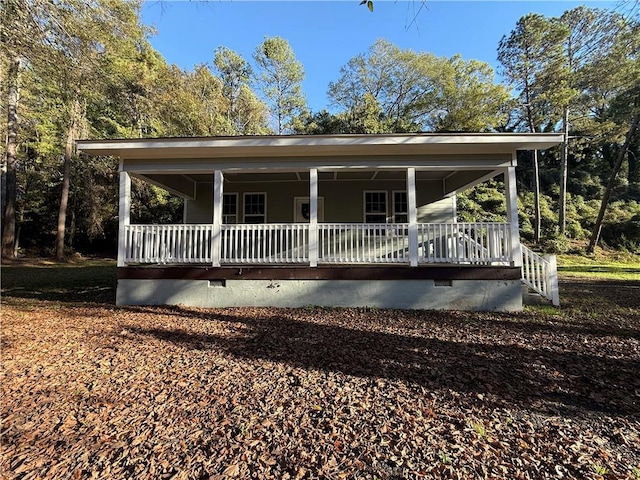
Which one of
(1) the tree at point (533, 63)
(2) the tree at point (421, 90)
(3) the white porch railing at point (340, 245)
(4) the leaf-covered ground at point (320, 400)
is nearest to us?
(4) the leaf-covered ground at point (320, 400)

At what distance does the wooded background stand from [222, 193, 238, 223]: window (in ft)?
22.0

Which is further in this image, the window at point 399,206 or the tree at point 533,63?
the tree at point 533,63

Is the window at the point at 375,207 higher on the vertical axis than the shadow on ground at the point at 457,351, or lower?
higher

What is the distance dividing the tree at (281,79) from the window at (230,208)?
19.3m

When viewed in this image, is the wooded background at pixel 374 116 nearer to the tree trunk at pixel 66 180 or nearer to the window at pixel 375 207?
the tree trunk at pixel 66 180

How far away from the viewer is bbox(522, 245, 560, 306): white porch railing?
7258mm

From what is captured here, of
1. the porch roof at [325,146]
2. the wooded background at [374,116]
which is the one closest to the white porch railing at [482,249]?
the porch roof at [325,146]

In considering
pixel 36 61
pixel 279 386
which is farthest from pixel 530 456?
pixel 36 61

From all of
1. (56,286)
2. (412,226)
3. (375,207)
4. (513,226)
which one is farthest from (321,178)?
(56,286)

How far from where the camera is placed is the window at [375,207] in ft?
35.6

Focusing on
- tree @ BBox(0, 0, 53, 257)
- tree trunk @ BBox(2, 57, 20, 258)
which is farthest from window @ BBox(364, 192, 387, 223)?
tree trunk @ BBox(2, 57, 20, 258)

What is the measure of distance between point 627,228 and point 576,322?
2134cm

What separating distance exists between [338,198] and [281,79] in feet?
73.6

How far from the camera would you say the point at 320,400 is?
317cm
